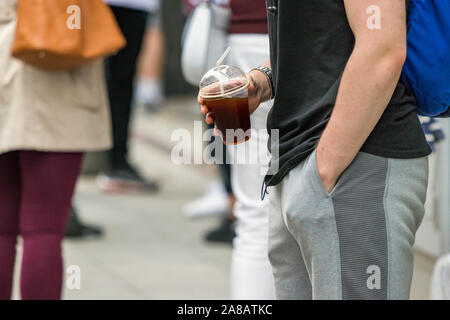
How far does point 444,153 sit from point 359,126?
6.90 feet

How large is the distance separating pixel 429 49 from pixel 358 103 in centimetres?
22

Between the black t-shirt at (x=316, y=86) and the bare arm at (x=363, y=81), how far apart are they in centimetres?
6

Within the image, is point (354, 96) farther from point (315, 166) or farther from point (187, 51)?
point (187, 51)

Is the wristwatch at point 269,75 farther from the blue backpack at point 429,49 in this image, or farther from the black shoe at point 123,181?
the black shoe at point 123,181

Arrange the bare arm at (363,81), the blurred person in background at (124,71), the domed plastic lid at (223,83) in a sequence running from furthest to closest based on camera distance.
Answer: the blurred person in background at (124,71) → the domed plastic lid at (223,83) → the bare arm at (363,81)

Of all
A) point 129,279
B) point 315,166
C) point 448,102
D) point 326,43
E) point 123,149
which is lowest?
point 129,279

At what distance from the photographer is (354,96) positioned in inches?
77.4

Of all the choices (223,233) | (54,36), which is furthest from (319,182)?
(223,233)

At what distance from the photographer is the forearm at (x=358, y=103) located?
76.5 inches

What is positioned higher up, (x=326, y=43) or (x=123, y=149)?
(x=326, y=43)

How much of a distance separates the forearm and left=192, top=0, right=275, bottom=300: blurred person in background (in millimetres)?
1051

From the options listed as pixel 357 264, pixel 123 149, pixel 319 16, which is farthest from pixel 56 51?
pixel 123 149

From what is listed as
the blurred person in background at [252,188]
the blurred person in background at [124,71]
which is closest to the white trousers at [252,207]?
→ the blurred person in background at [252,188]
